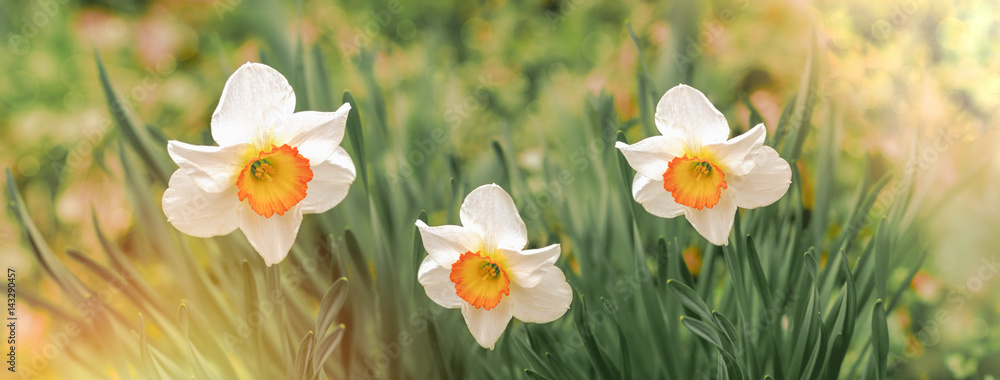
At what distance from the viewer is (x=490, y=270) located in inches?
19.9

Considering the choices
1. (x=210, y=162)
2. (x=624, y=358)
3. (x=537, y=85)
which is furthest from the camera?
(x=537, y=85)

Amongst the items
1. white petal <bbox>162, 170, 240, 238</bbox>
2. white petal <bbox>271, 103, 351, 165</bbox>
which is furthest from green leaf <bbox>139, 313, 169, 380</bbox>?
white petal <bbox>271, 103, 351, 165</bbox>

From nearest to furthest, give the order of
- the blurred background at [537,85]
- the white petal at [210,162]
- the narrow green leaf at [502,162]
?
the white petal at [210,162]
the narrow green leaf at [502,162]
the blurred background at [537,85]

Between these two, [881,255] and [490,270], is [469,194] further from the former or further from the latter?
[881,255]

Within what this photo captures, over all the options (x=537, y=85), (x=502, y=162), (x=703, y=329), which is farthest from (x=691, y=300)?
(x=537, y=85)

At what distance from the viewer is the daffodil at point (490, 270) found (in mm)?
486

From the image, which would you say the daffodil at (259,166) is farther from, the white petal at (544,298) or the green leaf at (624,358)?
the green leaf at (624,358)

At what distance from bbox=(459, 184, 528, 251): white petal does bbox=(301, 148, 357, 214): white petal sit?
4.1 inches

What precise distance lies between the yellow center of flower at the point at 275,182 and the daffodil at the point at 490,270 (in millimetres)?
106

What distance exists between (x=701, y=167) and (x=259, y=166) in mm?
370

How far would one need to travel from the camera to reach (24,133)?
1518mm

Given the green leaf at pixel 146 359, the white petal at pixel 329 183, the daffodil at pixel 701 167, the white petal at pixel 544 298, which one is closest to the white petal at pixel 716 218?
the daffodil at pixel 701 167

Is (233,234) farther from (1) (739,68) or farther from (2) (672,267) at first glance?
(1) (739,68)

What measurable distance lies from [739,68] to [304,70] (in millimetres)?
1277
